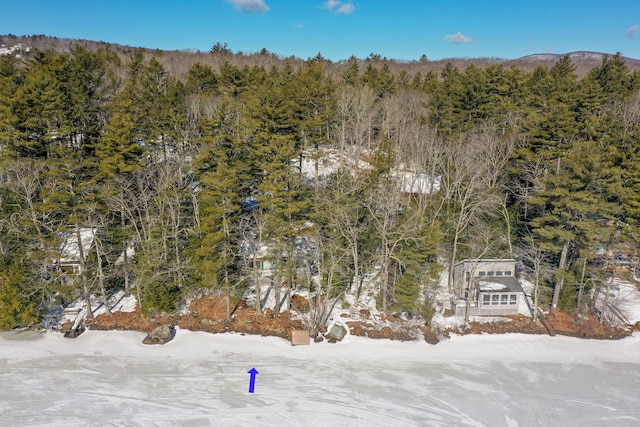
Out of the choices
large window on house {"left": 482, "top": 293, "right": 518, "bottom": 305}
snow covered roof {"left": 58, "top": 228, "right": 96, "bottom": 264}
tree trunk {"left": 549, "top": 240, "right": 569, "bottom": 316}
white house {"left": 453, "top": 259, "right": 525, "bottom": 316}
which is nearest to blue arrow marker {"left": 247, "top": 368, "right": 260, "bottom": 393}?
snow covered roof {"left": 58, "top": 228, "right": 96, "bottom": 264}

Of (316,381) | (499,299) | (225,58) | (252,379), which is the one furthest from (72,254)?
(225,58)

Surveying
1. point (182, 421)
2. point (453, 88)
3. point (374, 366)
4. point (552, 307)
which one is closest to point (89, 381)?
point (182, 421)

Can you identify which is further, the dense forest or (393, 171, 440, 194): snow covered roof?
(393, 171, 440, 194): snow covered roof

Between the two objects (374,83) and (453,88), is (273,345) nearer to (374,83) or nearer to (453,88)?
(453,88)

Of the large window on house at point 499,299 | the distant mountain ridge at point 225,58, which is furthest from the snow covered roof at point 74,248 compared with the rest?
the distant mountain ridge at point 225,58

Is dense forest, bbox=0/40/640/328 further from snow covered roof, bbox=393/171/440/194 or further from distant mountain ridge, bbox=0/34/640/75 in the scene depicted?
distant mountain ridge, bbox=0/34/640/75
